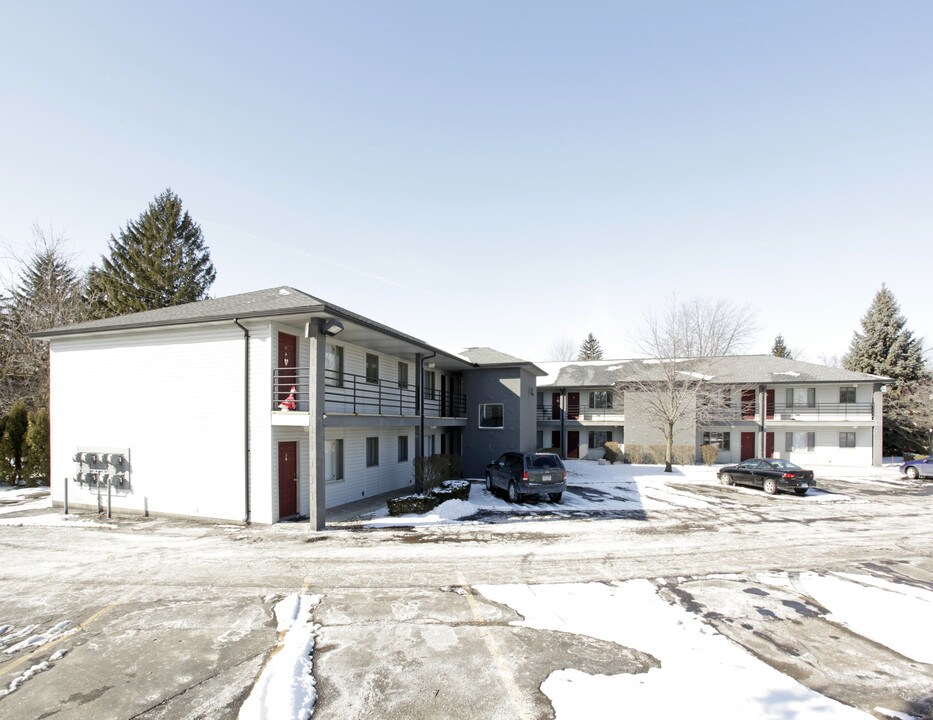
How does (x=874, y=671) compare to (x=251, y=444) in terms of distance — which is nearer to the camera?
(x=874, y=671)

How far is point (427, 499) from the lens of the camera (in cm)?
1575

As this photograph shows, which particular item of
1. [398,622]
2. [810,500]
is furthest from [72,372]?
[810,500]

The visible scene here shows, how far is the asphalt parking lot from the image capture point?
17.8ft

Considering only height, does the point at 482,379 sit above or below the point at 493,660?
above

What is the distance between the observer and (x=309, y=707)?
505 centimetres

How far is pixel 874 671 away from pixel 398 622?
6.27 metres

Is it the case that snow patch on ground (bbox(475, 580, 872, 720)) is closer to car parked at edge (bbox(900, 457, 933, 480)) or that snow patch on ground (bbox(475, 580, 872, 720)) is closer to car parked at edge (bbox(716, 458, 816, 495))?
car parked at edge (bbox(716, 458, 816, 495))

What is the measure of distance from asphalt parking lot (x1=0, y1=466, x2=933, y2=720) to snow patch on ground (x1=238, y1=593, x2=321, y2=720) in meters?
0.15

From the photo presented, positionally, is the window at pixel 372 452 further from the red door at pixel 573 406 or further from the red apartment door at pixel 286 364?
the red door at pixel 573 406

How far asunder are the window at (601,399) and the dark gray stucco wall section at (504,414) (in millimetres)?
12563

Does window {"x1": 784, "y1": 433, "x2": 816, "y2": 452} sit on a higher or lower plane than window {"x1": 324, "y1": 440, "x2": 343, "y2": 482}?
lower

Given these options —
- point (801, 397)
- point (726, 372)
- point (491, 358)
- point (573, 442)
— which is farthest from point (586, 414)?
point (801, 397)

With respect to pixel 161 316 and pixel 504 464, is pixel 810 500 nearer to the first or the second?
pixel 504 464

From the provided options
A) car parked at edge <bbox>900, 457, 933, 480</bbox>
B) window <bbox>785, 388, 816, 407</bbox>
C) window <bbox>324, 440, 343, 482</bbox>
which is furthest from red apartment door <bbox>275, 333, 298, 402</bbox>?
window <bbox>785, 388, 816, 407</bbox>
